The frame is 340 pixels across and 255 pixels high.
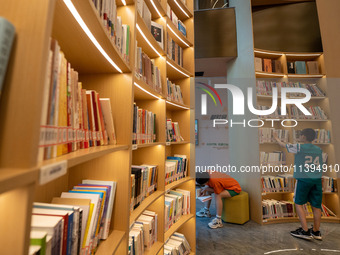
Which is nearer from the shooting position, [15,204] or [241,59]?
[15,204]

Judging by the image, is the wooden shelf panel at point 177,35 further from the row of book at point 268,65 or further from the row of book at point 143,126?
the row of book at point 268,65

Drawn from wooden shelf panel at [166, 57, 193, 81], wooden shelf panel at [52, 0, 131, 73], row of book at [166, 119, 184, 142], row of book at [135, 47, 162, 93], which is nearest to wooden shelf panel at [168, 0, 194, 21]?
wooden shelf panel at [166, 57, 193, 81]

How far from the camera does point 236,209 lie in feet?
11.1

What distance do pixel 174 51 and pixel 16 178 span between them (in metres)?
2.19

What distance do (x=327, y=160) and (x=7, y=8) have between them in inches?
190

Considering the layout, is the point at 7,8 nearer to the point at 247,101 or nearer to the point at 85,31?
the point at 85,31

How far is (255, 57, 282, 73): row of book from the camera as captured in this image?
150 inches

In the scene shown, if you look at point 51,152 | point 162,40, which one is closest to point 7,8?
point 51,152

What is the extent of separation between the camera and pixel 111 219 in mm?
1016

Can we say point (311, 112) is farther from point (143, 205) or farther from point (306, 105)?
point (143, 205)

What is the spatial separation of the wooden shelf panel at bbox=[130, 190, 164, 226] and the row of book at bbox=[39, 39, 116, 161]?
1.62 ft

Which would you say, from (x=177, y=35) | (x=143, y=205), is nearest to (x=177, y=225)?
(x=143, y=205)

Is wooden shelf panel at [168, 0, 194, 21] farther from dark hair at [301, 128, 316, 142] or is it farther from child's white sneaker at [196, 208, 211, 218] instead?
child's white sneaker at [196, 208, 211, 218]

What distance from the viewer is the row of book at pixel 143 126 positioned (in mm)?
1339
